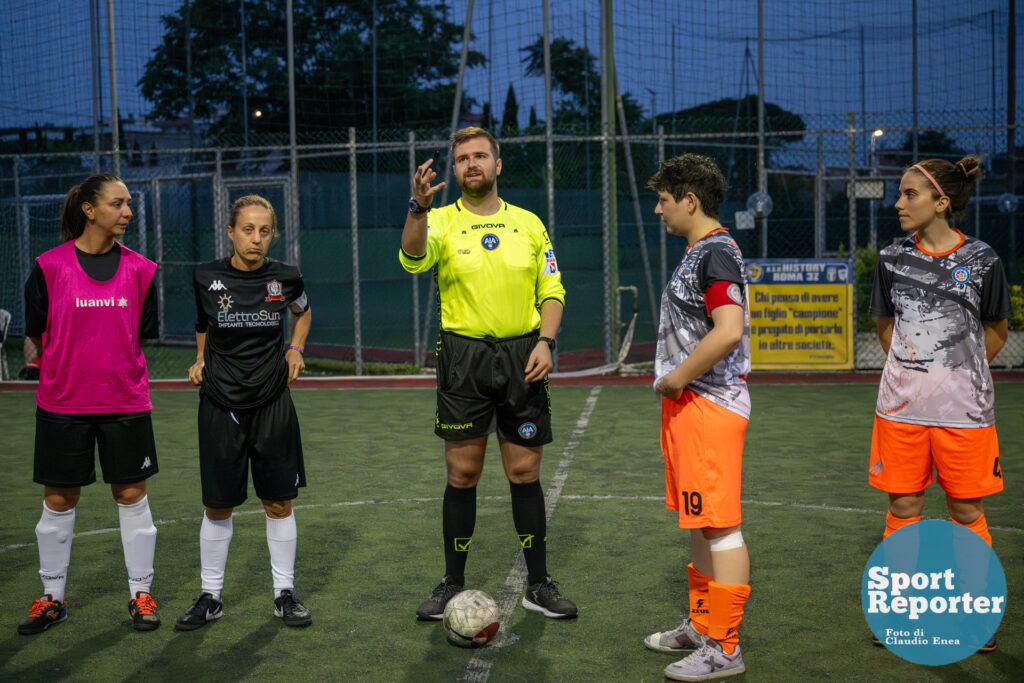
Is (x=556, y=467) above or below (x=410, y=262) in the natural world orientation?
below

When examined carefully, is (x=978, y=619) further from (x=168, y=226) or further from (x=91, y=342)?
(x=168, y=226)

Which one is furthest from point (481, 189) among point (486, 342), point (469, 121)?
point (469, 121)

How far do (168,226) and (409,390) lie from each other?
9161mm

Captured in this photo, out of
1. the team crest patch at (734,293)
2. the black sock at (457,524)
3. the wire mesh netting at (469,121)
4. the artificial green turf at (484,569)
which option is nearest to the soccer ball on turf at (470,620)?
the artificial green turf at (484,569)

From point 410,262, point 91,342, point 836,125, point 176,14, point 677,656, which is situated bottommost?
point 677,656

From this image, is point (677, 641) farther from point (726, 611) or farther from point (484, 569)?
point (484, 569)

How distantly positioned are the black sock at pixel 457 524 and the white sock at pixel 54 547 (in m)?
1.71

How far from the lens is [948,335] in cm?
416

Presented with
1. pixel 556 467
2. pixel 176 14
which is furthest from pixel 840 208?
pixel 556 467

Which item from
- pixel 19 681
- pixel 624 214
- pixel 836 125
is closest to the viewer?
pixel 19 681

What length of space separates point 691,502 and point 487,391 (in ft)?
3.79

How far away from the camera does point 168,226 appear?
19.4 meters

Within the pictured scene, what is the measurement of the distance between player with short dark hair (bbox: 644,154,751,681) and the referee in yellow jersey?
807 millimetres

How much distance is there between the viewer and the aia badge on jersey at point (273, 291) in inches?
183
